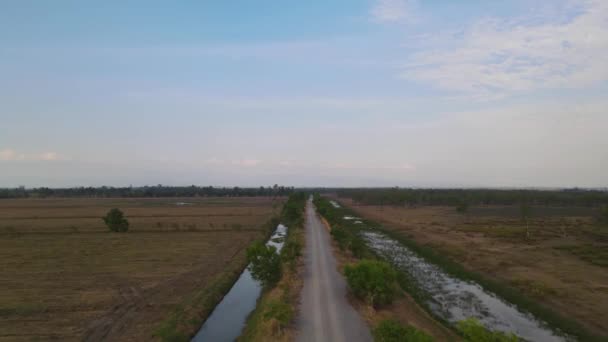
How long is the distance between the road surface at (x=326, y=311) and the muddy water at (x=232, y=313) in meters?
4.29

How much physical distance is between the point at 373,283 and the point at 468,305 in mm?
8229

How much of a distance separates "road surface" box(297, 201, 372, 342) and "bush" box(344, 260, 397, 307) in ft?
4.36

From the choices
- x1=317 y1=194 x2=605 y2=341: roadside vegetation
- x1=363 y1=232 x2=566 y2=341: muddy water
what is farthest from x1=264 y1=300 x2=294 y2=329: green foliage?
x1=363 y1=232 x2=566 y2=341: muddy water

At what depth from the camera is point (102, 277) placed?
101ft

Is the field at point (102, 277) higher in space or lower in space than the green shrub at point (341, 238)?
lower

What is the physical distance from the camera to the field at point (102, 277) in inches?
803

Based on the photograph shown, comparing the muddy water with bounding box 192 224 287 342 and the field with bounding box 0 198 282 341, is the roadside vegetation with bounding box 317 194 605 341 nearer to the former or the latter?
the muddy water with bounding box 192 224 287 342

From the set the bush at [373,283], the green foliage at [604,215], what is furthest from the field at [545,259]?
the bush at [373,283]

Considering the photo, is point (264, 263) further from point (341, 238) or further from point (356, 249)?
point (341, 238)

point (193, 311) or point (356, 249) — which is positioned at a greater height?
point (356, 249)

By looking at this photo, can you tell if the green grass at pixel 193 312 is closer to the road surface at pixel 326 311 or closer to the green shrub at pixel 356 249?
the road surface at pixel 326 311

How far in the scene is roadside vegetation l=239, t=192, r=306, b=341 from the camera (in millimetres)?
18500

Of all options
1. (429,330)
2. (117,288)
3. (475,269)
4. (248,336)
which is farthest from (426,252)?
(117,288)

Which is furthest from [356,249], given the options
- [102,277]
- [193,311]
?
[102,277]
